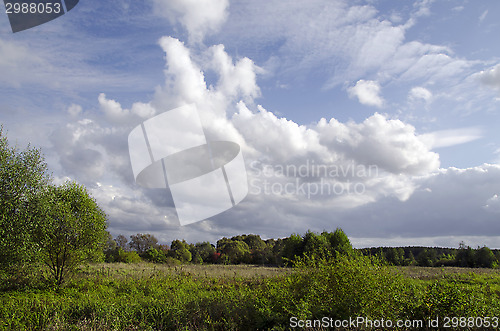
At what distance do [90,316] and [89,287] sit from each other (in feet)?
24.2

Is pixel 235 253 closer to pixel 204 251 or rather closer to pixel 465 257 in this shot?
pixel 204 251

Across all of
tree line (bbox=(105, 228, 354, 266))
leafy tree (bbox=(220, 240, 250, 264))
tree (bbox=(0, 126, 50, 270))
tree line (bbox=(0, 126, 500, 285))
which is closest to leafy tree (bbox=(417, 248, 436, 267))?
tree line (bbox=(105, 228, 354, 266))

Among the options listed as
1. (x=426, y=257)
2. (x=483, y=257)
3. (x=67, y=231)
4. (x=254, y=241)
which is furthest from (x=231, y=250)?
(x=67, y=231)

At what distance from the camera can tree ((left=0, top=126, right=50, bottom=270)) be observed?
15.2m

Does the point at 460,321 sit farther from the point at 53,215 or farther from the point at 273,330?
the point at 53,215

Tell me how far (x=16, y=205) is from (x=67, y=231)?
12.7ft

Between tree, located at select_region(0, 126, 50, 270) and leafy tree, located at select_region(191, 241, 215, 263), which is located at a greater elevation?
tree, located at select_region(0, 126, 50, 270)

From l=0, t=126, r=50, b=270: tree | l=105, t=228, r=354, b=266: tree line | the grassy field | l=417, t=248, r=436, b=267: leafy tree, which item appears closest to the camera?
the grassy field

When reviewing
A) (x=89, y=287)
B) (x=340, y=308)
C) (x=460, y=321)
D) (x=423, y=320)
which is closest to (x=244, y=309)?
(x=340, y=308)

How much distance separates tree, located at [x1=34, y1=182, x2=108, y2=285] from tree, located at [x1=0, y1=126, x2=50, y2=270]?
0.87 metres

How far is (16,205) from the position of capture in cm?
1584

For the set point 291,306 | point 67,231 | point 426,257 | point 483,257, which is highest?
point 67,231

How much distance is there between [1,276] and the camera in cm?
1555

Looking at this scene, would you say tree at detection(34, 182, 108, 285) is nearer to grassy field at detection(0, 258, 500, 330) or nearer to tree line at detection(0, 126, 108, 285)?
tree line at detection(0, 126, 108, 285)
